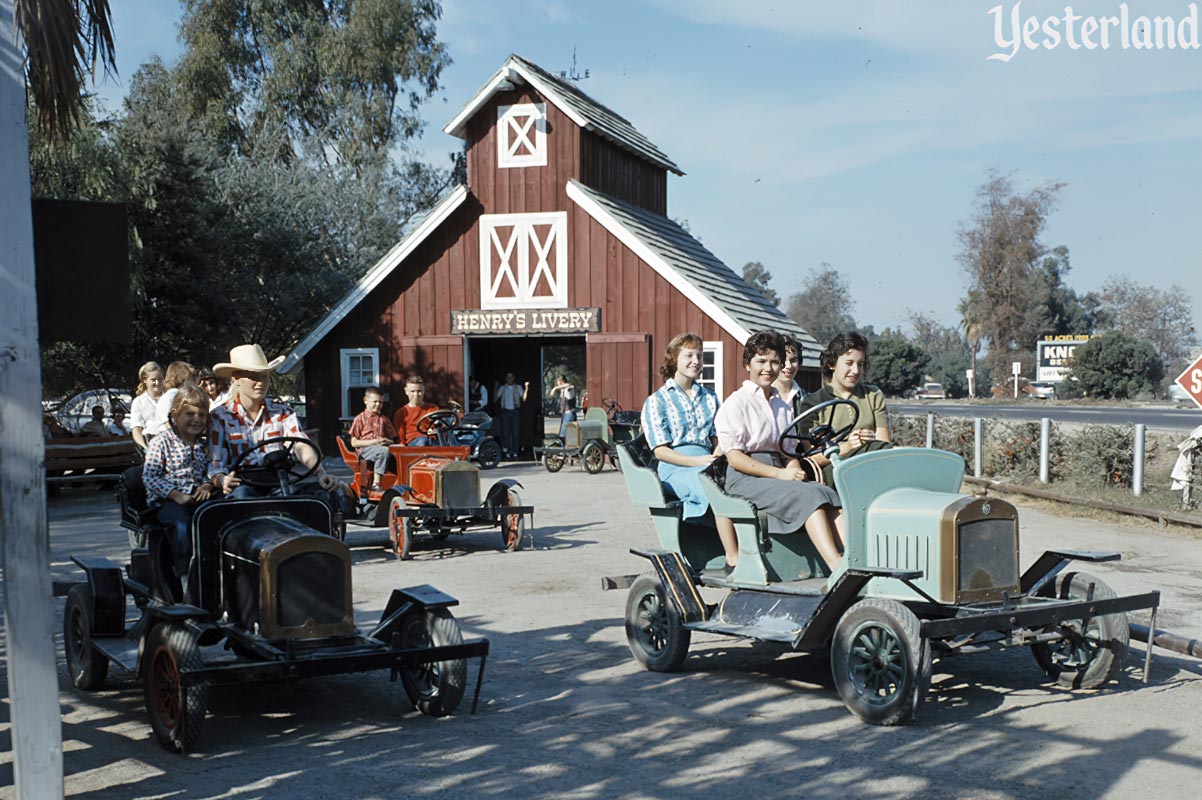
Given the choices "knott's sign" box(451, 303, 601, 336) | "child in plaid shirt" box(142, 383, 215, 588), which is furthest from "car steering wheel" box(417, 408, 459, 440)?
"knott's sign" box(451, 303, 601, 336)

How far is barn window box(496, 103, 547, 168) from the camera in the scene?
2352 centimetres

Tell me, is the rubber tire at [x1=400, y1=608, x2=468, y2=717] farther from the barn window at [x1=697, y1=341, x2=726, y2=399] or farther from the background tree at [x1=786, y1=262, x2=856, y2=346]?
the background tree at [x1=786, y1=262, x2=856, y2=346]

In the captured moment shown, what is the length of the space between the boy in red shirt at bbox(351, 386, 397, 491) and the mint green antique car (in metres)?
5.90

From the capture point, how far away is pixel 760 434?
704 centimetres

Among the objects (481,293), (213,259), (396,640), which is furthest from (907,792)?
(213,259)

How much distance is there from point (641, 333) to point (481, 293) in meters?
3.43

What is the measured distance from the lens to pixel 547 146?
2345cm

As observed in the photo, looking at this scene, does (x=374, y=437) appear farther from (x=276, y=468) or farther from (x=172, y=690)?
(x=172, y=690)

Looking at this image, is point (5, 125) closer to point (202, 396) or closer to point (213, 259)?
point (202, 396)

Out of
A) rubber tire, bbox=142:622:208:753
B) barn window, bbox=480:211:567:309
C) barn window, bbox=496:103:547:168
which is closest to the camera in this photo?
rubber tire, bbox=142:622:208:753

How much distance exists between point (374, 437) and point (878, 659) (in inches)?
314

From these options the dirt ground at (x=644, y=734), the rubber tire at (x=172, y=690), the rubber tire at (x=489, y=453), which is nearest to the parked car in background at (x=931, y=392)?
the rubber tire at (x=489, y=453)

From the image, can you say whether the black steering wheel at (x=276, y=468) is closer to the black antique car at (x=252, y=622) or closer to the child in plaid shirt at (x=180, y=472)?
the child in plaid shirt at (x=180, y=472)

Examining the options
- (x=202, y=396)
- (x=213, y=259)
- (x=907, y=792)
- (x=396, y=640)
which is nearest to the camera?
(x=907, y=792)
